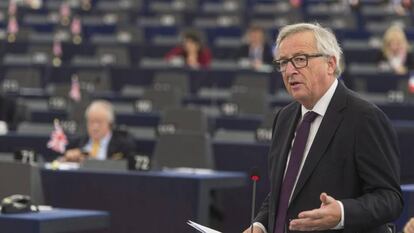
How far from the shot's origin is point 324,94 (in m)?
4.45

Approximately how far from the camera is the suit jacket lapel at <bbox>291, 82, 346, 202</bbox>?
173 inches

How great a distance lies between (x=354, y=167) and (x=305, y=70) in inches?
14.4

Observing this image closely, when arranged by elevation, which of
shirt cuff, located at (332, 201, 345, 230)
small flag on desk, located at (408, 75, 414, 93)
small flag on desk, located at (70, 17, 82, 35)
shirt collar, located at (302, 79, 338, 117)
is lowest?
small flag on desk, located at (408, 75, 414, 93)

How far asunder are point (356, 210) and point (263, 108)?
331 inches

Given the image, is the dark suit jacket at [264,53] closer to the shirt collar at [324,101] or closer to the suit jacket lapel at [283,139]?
the suit jacket lapel at [283,139]

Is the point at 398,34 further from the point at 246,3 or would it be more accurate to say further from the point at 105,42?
the point at 246,3

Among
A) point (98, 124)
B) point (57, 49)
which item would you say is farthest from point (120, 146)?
point (57, 49)

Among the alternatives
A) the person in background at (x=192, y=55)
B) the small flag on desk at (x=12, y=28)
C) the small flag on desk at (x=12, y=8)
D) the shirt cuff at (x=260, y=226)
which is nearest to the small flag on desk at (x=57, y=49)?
the small flag on desk at (x=12, y=28)

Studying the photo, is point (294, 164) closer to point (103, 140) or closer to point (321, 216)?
point (321, 216)

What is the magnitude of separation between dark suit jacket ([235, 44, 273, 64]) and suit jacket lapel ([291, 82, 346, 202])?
41.0 ft

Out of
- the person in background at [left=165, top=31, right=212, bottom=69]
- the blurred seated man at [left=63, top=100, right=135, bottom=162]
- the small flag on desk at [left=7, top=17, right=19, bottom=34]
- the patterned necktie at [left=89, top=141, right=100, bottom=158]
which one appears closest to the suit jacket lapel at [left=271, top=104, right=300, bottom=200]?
the blurred seated man at [left=63, top=100, right=135, bottom=162]

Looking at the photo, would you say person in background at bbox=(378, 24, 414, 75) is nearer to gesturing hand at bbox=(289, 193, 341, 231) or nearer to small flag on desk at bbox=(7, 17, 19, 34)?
small flag on desk at bbox=(7, 17, 19, 34)

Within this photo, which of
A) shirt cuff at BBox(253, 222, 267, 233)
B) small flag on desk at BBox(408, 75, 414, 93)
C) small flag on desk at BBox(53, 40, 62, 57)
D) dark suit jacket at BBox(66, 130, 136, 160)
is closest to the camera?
shirt cuff at BBox(253, 222, 267, 233)

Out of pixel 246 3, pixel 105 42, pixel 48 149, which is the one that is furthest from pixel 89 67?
pixel 246 3
